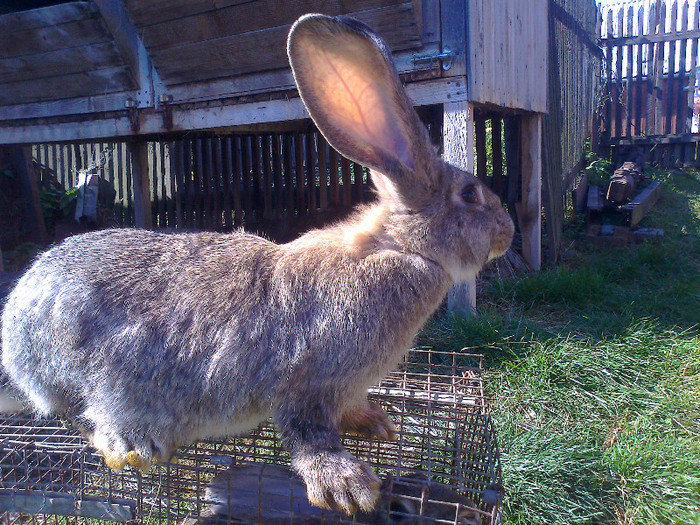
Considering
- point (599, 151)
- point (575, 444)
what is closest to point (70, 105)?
point (575, 444)

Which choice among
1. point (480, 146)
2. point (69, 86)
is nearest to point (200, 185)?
point (69, 86)

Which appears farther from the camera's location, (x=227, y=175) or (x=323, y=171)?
(x=227, y=175)

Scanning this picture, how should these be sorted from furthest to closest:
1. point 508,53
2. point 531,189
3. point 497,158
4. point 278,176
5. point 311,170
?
point 278,176, point 311,170, point 497,158, point 531,189, point 508,53

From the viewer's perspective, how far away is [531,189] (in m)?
5.52

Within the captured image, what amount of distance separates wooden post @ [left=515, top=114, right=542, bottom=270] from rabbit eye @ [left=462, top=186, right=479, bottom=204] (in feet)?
11.1

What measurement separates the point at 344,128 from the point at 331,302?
58cm

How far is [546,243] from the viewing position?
613 centimetres

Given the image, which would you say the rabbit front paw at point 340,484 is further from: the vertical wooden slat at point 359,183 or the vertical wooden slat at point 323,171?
the vertical wooden slat at point 323,171

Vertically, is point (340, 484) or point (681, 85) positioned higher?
point (681, 85)

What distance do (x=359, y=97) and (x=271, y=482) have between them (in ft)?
4.46

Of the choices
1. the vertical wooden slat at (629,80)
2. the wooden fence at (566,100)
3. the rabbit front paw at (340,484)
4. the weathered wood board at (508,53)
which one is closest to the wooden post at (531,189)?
the weathered wood board at (508,53)

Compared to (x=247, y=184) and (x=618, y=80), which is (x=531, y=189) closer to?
(x=247, y=184)

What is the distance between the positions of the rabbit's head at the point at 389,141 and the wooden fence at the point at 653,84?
306 inches

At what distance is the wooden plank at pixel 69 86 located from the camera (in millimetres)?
4680
